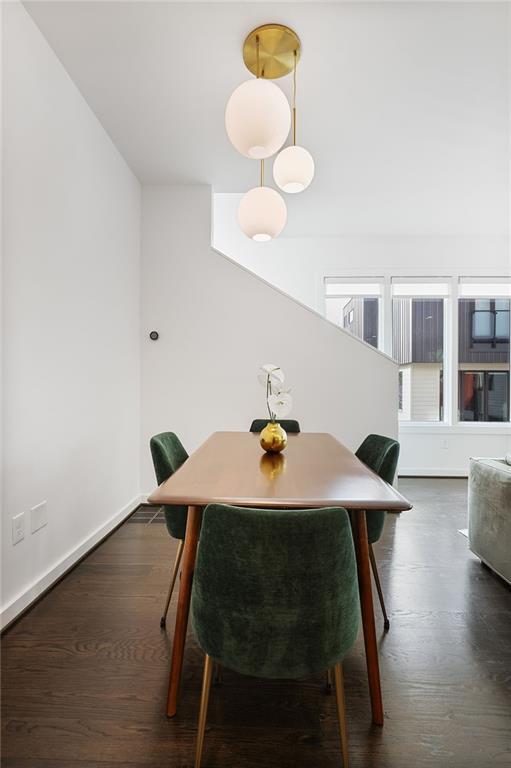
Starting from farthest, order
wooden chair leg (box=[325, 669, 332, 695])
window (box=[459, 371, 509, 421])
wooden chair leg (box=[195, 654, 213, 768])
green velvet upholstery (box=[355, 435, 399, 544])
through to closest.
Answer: window (box=[459, 371, 509, 421]) < green velvet upholstery (box=[355, 435, 399, 544]) < wooden chair leg (box=[325, 669, 332, 695]) < wooden chair leg (box=[195, 654, 213, 768])

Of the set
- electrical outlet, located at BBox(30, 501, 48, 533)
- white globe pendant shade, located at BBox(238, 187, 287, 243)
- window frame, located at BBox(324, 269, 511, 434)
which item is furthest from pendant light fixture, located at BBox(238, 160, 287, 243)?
window frame, located at BBox(324, 269, 511, 434)

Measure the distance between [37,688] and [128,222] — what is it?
124 inches

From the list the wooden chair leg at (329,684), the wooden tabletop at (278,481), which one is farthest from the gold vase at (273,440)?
the wooden chair leg at (329,684)

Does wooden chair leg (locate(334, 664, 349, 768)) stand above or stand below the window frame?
below

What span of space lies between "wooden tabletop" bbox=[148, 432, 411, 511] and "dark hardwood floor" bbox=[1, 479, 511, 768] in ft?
2.43

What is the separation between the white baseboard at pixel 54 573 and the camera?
1804 mm

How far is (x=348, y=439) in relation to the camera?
12.6 ft

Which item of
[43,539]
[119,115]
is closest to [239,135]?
[119,115]

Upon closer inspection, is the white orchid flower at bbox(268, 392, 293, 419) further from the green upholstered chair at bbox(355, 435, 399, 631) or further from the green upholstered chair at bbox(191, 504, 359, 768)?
the green upholstered chair at bbox(191, 504, 359, 768)

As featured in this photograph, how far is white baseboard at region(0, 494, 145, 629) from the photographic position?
1.80 meters

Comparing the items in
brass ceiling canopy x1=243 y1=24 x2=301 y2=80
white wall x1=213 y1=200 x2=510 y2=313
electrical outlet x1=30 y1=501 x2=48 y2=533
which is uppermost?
brass ceiling canopy x1=243 y1=24 x2=301 y2=80

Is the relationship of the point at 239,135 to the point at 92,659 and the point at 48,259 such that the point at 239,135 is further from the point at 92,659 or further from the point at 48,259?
the point at 92,659

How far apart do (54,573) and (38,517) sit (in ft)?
1.21

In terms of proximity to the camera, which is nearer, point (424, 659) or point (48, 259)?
point (424, 659)
